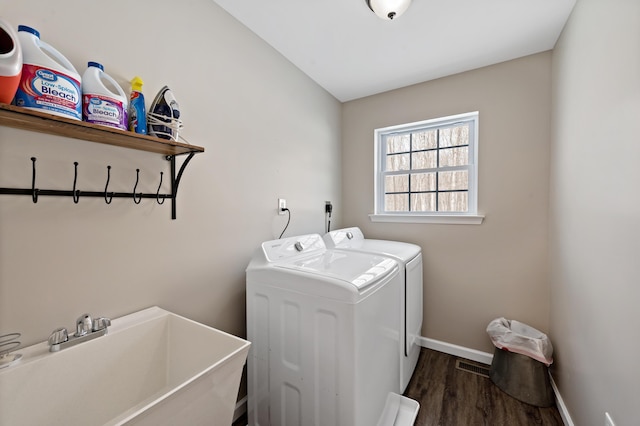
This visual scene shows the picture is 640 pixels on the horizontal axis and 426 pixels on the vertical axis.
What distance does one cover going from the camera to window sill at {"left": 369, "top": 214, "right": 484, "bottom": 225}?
214 cm

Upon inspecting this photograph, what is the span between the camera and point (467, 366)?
2080mm

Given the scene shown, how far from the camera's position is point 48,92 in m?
0.76

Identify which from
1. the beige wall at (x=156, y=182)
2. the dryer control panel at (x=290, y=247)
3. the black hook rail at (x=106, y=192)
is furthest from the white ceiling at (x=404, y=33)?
the dryer control panel at (x=290, y=247)

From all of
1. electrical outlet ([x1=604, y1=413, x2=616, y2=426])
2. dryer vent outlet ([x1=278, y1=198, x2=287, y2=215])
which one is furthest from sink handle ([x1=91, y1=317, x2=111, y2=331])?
electrical outlet ([x1=604, y1=413, x2=616, y2=426])

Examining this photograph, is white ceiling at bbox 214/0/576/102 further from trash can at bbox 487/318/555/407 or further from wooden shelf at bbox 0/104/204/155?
Result: trash can at bbox 487/318/555/407

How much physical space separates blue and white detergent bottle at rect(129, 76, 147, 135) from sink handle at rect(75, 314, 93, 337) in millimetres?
717

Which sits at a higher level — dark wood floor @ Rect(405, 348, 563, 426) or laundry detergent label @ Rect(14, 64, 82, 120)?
laundry detergent label @ Rect(14, 64, 82, 120)

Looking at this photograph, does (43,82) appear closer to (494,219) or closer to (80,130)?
(80,130)

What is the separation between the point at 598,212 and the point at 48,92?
7.18ft

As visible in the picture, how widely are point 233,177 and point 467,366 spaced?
2353 millimetres

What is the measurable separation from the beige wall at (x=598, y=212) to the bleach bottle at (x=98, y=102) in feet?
6.12

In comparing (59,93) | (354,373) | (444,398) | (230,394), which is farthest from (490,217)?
(59,93)

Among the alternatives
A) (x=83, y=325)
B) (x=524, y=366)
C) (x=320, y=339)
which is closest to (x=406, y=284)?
(x=320, y=339)

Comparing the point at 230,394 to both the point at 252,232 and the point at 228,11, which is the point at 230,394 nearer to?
→ the point at 252,232
